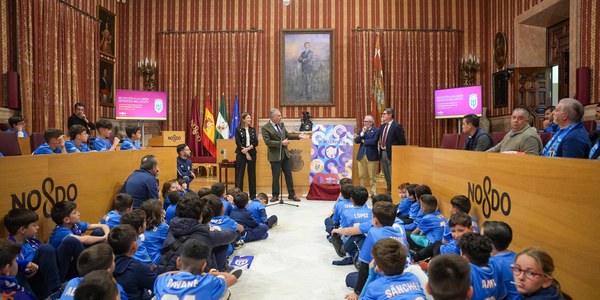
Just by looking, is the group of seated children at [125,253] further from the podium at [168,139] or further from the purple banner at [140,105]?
the purple banner at [140,105]

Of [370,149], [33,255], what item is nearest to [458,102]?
[370,149]

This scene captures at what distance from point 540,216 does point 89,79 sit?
30.2 ft

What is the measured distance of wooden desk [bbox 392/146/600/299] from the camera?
2.25 metres

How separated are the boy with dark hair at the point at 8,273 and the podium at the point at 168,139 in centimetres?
792

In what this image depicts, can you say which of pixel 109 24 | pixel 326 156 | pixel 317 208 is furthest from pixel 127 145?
pixel 109 24

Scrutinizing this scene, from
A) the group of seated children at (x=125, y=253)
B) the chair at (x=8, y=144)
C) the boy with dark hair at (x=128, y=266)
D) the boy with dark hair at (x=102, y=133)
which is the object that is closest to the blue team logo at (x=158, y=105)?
the boy with dark hair at (x=102, y=133)

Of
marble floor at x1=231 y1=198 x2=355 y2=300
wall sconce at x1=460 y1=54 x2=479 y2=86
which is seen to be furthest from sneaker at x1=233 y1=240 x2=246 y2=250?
wall sconce at x1=460 y1=54 x2=479 y2=86

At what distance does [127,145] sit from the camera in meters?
5.81

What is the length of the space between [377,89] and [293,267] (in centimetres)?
731

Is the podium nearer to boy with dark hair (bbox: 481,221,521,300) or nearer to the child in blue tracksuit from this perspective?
the child in blue tracksuit

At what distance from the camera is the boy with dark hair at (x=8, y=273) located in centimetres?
207

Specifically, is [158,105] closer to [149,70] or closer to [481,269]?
[149,70]

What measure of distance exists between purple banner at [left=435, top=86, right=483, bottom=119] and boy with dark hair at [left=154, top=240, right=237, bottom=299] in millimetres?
8517

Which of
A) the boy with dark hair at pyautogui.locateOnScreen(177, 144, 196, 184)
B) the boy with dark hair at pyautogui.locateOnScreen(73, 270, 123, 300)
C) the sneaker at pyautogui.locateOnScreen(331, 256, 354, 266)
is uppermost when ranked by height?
the boy with dark hair at pyautogui.locateOnScreen(177, 144, 196, 184)
